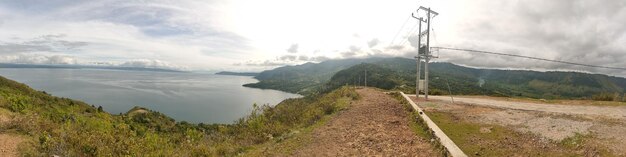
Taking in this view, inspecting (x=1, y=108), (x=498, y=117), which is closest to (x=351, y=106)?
(x=498, y=117)

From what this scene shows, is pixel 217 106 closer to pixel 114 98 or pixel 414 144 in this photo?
pixel 114 98

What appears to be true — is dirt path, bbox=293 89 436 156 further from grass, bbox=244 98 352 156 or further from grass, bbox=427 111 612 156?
grass, bbox=427 111 612 156

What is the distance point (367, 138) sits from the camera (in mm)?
10625

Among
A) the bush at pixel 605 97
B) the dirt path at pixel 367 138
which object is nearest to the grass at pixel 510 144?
the dirt path at pixel 367 138

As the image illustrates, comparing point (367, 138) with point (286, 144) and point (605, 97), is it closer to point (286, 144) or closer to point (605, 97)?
point (286, 144)

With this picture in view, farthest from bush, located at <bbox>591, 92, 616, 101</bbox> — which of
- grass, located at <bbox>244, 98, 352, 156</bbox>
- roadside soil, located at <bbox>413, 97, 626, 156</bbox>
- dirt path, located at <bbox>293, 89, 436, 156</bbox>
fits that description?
grass, located at <bbox>244, 98, 352, 156</bbox>

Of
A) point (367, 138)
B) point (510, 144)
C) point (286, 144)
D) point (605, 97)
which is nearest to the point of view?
point (510, 144)

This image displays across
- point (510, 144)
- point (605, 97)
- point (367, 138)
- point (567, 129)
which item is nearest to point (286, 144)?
point (367, 138)

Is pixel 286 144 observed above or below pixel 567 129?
below

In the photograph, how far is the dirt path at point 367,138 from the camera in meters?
9.07

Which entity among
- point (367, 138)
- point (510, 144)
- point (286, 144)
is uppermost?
point (510, 144)

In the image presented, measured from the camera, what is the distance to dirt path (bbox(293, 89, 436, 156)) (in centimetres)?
907

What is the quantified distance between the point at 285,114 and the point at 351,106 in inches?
143

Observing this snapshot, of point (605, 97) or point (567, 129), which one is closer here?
point (567, 129)
